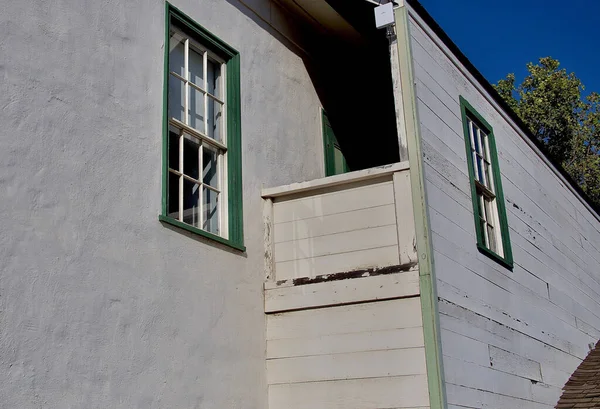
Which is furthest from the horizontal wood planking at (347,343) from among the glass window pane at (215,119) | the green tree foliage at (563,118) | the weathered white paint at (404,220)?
the green tree foliage at (563,118)

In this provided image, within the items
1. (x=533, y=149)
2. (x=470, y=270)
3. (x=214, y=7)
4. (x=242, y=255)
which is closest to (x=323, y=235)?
(x=242, y=255)

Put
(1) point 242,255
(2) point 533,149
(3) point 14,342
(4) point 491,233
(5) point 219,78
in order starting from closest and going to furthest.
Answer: (3) point 14,342 < (1) point 242,255 < (5) point 219,78 < (4) point 491,233 < (2) point 533,149

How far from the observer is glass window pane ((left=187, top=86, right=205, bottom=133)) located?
6.88 metres

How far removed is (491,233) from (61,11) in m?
5.19

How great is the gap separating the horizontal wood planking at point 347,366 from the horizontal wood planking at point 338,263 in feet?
2.44

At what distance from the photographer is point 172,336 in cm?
581

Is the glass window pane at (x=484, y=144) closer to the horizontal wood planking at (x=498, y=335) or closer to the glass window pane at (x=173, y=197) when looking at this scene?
the horizontal wood planking at (x=498, y=335)

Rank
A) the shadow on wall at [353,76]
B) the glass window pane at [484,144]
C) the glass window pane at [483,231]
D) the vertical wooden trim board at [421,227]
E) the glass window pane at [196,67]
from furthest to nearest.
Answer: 1. the glass window pane at [484,144]
2. the shadow on wall at [353,76]
3. the glass window pane at [483,231]
4. the glass window pane at [196,67]
5. the vertical wooden trim board at [421,227]

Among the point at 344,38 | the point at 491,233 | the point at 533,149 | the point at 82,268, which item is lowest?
the point at 82,268

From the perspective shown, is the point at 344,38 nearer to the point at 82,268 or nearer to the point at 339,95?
the point at 339,95

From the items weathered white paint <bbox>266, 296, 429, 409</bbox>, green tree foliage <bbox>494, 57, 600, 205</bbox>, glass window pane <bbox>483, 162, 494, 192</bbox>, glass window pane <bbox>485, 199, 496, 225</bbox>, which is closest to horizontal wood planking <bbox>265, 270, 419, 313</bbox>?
weathered white paint <bbox>266, 296, 429, 409</bbox>

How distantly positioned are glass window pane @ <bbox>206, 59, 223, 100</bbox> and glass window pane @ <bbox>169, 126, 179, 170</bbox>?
31.3 inches

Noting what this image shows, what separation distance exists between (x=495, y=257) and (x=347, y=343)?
7.65 ft

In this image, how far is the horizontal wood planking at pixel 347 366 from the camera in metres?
6.27
